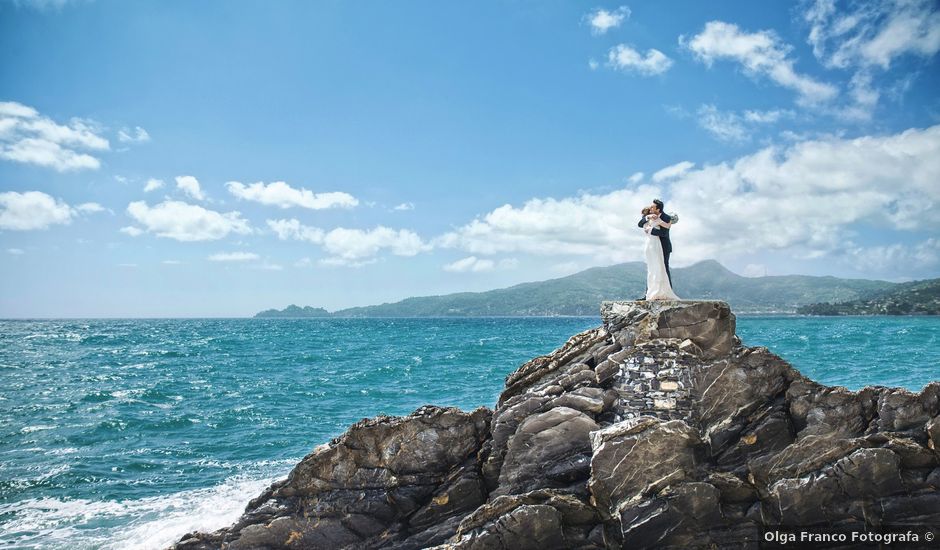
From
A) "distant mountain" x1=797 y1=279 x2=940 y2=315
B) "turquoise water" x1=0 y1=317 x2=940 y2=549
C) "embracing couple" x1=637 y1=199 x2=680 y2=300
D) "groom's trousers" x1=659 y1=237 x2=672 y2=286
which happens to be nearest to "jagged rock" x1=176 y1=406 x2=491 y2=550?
"turquoise water" x1=0 y1=317 x2=940 y2=549

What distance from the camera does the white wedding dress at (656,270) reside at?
1498cm

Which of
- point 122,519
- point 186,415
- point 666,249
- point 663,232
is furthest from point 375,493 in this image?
point 186,415

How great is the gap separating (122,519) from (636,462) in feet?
51.3

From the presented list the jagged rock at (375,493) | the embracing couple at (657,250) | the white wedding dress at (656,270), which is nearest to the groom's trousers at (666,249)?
the embracing couple at (657,250)

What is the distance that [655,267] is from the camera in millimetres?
15078

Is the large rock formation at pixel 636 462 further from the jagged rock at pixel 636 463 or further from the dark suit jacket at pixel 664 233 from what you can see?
the dark suit jacket at pixel 664 233

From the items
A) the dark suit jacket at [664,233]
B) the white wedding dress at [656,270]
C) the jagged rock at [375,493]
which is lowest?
the jagged rock at [375,493]

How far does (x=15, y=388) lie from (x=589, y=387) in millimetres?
42259

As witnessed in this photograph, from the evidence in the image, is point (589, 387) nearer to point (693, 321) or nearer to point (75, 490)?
point (693, 321)

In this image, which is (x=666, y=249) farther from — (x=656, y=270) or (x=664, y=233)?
(x=656, y=270)

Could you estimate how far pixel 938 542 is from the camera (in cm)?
1141

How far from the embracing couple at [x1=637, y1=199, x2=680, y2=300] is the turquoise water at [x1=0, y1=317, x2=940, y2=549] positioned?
546 inches

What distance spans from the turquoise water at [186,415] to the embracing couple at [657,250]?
13.9 m

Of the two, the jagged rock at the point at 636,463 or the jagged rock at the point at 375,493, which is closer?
the jagged rock at the point at 636,463
